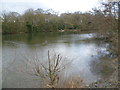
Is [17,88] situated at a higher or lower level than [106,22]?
lower

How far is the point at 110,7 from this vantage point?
6242 mm

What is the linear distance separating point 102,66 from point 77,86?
9.58 feet

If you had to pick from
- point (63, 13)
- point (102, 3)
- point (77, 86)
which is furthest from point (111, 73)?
point (63, 13)

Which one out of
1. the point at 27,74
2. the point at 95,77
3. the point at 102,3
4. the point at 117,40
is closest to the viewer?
the point at 27,74

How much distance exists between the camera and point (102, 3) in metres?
6.75

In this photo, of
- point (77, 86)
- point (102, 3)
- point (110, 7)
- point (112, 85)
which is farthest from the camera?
point (102, 3)

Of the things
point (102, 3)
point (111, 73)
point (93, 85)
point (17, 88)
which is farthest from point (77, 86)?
point (102, 3)

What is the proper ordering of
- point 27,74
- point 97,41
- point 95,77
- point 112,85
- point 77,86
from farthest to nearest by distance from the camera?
point 97,41 → point 95,77 → point 27,74 → point 112,85 → point 77,86

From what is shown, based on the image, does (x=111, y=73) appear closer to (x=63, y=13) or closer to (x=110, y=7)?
(x=110, y=7)

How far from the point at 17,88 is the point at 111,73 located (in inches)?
120

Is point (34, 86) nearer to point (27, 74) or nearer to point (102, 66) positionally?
point (27, 74)

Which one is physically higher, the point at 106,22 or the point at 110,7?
the point at 110,7

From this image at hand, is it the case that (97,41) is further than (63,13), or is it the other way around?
(63,13)

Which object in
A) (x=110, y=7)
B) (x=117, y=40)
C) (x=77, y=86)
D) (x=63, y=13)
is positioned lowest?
(x=77, y=86)
